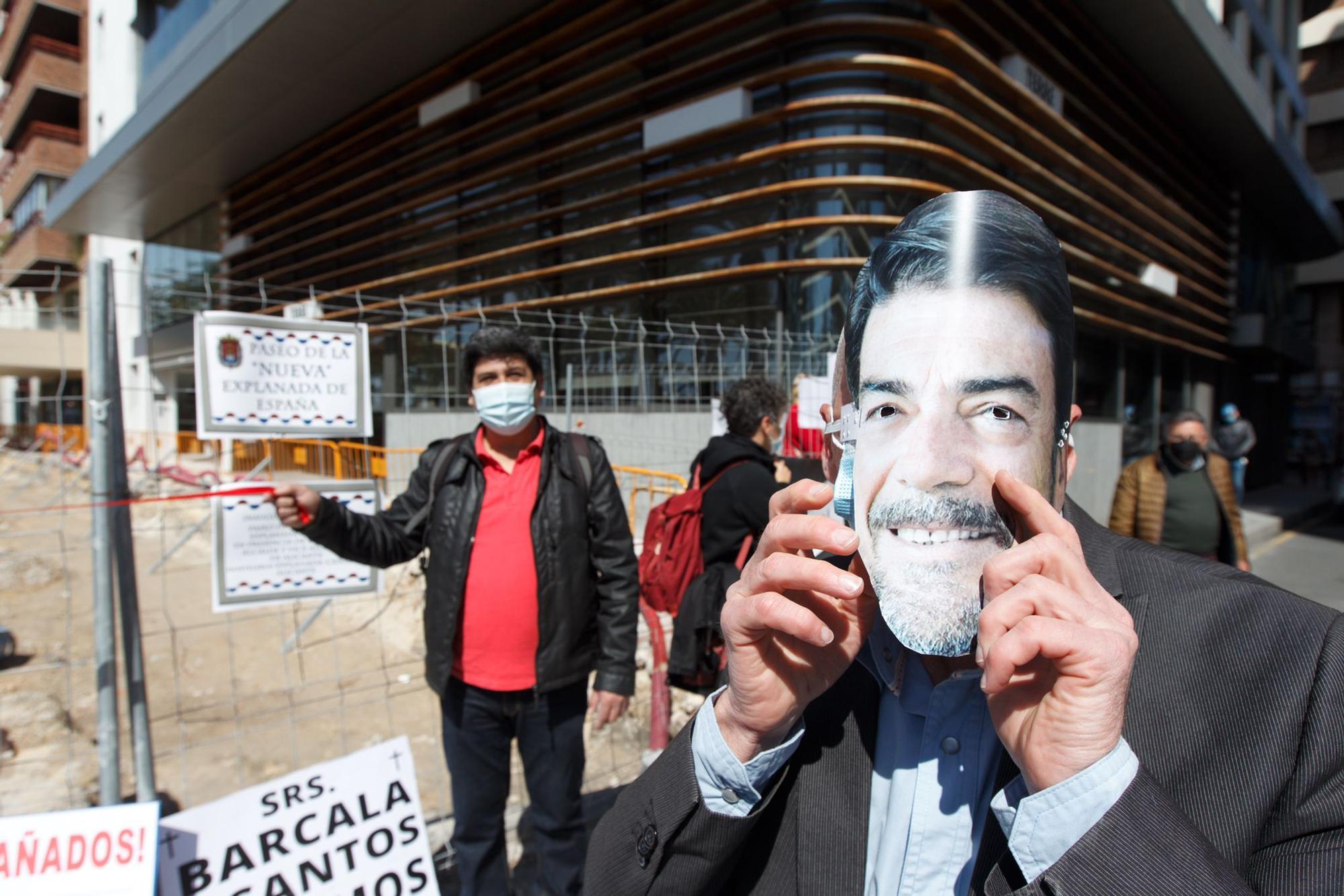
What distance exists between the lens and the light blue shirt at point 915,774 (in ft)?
3.12

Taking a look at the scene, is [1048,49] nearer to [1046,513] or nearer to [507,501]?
[507,501]

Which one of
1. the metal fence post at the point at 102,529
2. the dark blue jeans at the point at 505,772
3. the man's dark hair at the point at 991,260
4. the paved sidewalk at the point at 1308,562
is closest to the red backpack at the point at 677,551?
the dark blue jeans at the point at 505,772

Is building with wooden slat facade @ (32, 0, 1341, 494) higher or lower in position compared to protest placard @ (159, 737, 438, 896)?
higher

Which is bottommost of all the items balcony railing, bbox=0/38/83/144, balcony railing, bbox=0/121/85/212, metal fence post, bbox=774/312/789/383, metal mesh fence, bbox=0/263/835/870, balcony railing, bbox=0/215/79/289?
metal mesh fence, bbox=0/263/835/870

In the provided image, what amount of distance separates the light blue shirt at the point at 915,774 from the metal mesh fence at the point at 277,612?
190cm

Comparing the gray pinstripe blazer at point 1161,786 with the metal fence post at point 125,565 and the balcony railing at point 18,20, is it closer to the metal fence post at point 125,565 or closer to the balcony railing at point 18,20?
the metal fence post at point 125,565

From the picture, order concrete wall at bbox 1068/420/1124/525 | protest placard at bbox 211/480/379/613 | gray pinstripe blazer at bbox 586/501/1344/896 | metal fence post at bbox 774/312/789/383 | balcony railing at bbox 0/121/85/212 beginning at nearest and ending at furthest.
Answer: gray pinstripe blazer at bbox 586/501/1344/896 < protest placard at bbox 211/480/379/613 < metal fence post at bbox 774/312/789/383 < concrete wall at bbox 1068/420/1124/525 < balcony railing at bbox 0/121/85/212

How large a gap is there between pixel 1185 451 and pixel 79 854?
551 cm

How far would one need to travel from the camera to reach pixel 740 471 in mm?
3264

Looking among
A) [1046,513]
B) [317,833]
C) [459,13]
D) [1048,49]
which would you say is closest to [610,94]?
[459,13]

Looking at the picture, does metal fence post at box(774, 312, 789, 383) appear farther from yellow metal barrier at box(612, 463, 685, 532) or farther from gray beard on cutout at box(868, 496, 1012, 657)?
gray beard on cutout at box(868, 496, 1012, 657)

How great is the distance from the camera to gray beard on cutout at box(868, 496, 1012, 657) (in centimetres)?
86

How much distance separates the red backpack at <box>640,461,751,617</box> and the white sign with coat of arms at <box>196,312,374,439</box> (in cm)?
146

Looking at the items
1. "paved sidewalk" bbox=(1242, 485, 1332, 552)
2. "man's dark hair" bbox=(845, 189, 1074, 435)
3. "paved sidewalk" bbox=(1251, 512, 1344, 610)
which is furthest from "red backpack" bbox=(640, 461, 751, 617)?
"paved sidewalk" bbox=(1242, 485, 1332, 552)
